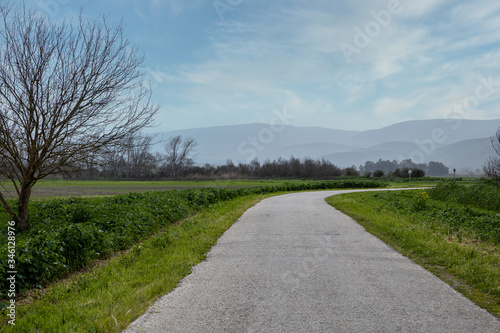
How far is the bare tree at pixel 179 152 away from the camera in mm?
90500

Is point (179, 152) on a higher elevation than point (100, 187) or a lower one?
higher

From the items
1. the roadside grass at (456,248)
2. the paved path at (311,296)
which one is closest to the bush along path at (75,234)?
the paved path at (311,296)

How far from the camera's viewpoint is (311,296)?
5.09 m

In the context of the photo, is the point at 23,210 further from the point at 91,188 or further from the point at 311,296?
the point at 91,188

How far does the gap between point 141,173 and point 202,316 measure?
272 ft

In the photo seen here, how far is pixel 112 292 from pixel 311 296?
305 cm

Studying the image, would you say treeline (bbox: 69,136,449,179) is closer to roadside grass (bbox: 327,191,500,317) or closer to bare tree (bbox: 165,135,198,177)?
bare tree (bbox: 165,135,198,177)

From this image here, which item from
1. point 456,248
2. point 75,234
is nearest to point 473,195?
point 456,248

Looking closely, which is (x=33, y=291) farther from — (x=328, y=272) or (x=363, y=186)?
(x=363, y=186)

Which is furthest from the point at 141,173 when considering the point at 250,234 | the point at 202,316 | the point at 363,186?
the point at 202,316

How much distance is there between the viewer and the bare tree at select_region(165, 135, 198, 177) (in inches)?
3563

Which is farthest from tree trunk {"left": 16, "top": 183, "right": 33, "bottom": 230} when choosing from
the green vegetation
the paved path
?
the green vegetation

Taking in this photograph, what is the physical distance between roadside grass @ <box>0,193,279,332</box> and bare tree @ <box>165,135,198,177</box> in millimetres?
82330

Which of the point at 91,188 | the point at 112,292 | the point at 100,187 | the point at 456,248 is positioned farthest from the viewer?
the point at 100,187
